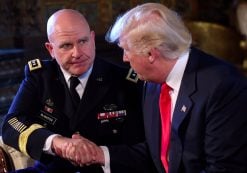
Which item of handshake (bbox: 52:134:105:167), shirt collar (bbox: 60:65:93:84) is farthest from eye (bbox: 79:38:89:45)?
handshake (bbox: 52:134:105:167)

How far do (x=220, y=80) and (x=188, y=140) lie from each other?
0.24 metres

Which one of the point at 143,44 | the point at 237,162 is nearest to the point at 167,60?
the point at 143,44

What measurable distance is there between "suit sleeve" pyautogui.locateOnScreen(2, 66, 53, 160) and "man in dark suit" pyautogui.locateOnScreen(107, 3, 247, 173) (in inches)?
19.0

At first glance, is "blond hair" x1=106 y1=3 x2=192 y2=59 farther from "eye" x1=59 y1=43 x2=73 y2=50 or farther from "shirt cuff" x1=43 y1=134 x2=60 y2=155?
"shirt cuff" x1=43 y1=134 x2=60 y2=155

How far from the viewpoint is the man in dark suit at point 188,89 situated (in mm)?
1444

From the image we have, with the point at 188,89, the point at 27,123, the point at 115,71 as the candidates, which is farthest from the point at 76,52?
the point at 188,89

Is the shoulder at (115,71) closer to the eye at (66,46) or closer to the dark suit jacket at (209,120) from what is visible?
the eye at (66,46)

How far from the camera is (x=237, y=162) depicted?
4.80ft

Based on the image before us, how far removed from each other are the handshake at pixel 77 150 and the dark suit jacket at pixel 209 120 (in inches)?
11.9

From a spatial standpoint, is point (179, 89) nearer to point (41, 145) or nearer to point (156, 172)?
point (156, 172)

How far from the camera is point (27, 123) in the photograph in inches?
71.8

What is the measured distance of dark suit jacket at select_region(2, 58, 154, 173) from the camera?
6.01 feet

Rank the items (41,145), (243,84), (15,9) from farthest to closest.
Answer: (15,9) < (41,145) < (243,84)

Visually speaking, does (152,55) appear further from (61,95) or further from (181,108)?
(61,95)
